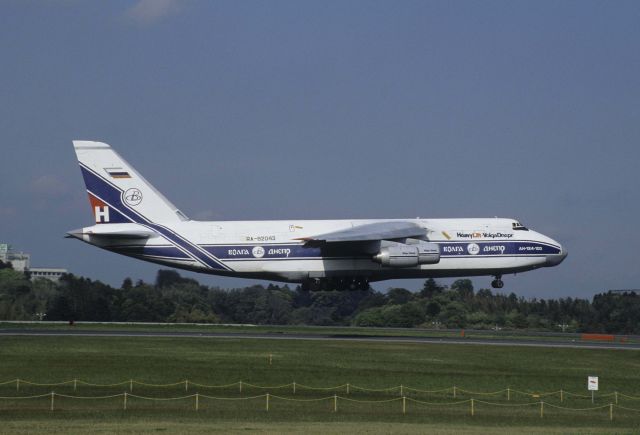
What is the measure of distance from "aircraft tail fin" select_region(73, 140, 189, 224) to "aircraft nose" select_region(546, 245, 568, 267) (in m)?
22.8

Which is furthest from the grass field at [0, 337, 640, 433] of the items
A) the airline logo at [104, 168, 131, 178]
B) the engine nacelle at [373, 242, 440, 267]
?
the airline logo at [104, 168, 131, 178]

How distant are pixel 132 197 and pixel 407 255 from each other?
16658mm

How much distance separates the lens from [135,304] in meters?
83.8

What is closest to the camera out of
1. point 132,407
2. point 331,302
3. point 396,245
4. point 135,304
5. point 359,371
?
point 132,407

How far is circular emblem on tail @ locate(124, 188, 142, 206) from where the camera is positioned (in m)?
58.8

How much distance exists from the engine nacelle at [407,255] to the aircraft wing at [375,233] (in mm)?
754

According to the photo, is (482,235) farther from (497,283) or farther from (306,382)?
(306,382)

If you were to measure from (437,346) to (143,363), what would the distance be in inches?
662

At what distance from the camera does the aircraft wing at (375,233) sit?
56.2 metres

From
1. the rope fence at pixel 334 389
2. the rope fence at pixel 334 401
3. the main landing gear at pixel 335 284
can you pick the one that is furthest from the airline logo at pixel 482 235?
the rope fence at pixel 334 401

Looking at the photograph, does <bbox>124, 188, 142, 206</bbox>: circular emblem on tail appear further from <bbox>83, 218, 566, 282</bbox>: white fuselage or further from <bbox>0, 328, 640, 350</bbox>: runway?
<bbox>0, 328, 640, 350</bbox>: runway

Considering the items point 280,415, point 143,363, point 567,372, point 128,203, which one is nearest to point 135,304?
point 128,203

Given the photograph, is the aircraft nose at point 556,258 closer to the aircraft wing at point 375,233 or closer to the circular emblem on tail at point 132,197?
the aircraft wing at point 375,233

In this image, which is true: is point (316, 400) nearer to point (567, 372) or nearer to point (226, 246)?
point (567, 372)
